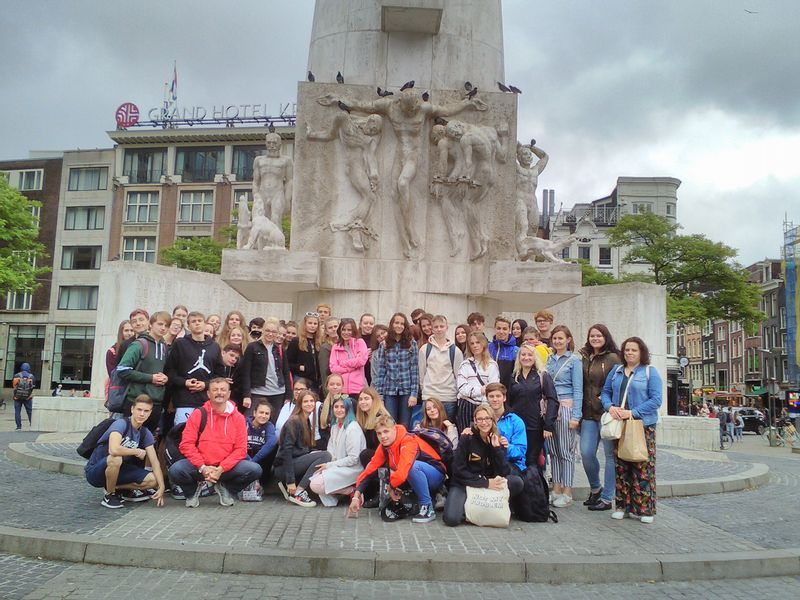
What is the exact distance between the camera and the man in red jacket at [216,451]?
7934mm

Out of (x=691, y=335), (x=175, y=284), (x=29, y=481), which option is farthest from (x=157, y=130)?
(x=691, y=335)

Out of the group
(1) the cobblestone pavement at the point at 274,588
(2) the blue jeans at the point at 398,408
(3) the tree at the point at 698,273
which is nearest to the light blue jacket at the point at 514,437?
(2) the blue jeans at the point at 398,408

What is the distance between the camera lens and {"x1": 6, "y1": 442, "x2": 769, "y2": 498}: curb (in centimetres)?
973

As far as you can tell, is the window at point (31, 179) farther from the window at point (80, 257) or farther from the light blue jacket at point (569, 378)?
the light blue jacket at point (569, 378)

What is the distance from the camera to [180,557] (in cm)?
607

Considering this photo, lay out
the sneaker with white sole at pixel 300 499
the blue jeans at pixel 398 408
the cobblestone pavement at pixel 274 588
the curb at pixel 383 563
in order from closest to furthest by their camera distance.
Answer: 1. the cobblestone pavement at pixel 274 588
2. the curb at pixel 383 563
3. the sneaker with white sole at pixel 300 499
4. the blue jeans at pixel 398 408

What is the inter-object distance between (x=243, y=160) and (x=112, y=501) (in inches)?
2075

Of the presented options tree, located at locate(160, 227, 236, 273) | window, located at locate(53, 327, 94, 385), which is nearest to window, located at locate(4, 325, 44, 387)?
window, located at locate(53, 327, 94, 385)

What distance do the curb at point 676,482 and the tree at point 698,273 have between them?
88.2 feet

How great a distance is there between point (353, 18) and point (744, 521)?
10754 mm

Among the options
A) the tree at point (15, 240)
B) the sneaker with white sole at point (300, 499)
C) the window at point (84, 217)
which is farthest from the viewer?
the window at point (84, 217)

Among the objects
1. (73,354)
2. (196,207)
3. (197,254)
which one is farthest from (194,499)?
(196,207)

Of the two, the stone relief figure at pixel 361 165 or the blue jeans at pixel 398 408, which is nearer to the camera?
the blue jeans at pixel 398 408

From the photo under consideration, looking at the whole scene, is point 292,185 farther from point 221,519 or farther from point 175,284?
point 221,519
